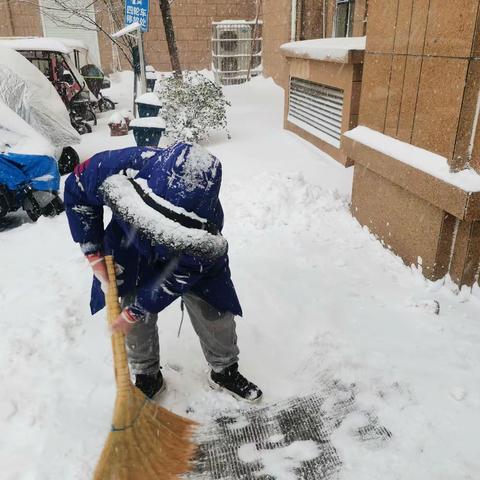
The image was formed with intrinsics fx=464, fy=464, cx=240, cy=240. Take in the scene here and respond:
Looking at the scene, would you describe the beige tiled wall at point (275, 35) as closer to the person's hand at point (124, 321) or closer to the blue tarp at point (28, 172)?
the blue tarp at point (28, 172)

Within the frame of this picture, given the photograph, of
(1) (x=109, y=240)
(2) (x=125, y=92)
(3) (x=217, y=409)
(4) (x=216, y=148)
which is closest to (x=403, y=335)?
(3) (x=217, y=409)

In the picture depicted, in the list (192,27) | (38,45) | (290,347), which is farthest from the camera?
(192,27)

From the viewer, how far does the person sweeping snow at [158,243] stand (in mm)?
1647

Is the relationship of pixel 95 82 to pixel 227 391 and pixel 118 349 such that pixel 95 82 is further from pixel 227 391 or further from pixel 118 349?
pixel 118 349

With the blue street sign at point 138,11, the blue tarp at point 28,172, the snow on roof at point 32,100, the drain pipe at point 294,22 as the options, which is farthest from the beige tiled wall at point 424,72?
the drain pipe at point 294,22

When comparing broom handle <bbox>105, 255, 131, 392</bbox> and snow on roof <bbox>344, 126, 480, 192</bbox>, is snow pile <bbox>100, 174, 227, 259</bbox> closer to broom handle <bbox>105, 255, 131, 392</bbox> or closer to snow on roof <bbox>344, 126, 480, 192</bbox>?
broom handle <bbox>105, 255, 131, 392</bbox>

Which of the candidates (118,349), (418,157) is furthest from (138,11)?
(118,349)

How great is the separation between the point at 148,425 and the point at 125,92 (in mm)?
15622

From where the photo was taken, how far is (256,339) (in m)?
2.78

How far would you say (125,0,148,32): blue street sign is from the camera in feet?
23.2

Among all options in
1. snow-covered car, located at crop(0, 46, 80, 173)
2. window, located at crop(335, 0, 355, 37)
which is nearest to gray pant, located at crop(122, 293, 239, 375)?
snow-covered car, located at crop(0, 46, 80, 173)

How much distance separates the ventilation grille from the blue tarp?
345 cm

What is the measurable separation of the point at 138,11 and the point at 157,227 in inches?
261

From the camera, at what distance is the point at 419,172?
3.07 metres
